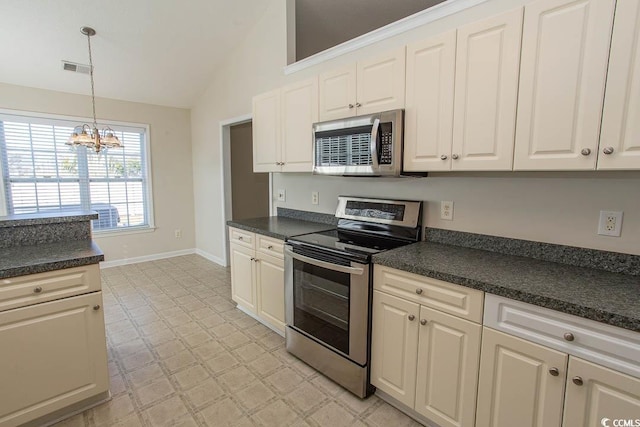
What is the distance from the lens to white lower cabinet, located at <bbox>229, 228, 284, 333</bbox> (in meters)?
2.59

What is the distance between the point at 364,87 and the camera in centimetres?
217

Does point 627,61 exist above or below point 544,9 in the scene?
below

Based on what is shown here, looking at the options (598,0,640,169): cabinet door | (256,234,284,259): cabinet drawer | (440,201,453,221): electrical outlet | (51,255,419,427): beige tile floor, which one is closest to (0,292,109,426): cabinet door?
(51,255,419,427): beige tile floor

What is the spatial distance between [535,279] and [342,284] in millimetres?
1016

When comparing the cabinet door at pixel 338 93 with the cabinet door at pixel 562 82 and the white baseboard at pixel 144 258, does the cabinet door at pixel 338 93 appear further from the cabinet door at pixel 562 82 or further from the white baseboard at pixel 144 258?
the white baseboard at pixel 144 258

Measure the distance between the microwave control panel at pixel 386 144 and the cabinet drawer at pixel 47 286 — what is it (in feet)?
6.01

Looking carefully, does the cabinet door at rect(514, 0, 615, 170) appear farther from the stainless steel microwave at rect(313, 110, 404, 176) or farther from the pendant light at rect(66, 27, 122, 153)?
the pendant light at rect(66, 27, 122, 153)

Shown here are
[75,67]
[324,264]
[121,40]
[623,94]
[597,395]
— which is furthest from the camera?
[75,67]

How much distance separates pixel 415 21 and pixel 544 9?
0.94 metres

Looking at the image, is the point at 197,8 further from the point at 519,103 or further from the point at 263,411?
the point at 263,411

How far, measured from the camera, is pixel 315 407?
1.92m

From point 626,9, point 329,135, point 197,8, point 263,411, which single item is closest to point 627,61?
A: point 626,9

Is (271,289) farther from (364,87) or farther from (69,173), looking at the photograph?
(69,173)

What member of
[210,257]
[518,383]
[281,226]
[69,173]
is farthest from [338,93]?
[69,173]
